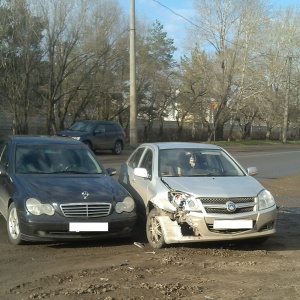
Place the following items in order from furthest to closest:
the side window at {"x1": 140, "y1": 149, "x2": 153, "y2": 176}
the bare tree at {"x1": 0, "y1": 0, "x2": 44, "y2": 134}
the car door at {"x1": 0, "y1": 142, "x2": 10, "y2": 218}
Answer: the bare tree at {"x1": 0, "y1": 0, "x2": 44, "y2": 134} → the side window at {"x1": 140, "y1": 149, "x2": 153, "y2": 176} → the car door at {"x1": 0, "y1": 142, "x2": 10, "y2": 218}

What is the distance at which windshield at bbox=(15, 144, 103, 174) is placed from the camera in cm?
768

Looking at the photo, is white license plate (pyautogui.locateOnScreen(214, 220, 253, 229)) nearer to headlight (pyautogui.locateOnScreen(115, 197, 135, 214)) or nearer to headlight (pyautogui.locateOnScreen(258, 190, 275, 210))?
headlight (pyautogui.locateOnScreen(258, 190, 275, 210))

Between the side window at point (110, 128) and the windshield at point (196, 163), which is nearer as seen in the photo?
the windshield at point (196, 163)

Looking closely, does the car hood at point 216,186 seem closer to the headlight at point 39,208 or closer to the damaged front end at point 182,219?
the damaged front end at point 182,219

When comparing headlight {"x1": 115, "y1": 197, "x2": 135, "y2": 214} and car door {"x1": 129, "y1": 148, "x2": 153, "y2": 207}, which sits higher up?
car door {"x1": 129, "y1": 148, "x2": 153, "y2": 207}

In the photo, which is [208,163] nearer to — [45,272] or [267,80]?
[45,272]

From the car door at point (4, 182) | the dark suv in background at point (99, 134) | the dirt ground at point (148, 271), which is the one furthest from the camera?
the dark suv in background at point (99, 134)

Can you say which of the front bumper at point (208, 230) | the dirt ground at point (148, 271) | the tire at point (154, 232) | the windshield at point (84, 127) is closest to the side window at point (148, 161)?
the tire at point (154, 232)

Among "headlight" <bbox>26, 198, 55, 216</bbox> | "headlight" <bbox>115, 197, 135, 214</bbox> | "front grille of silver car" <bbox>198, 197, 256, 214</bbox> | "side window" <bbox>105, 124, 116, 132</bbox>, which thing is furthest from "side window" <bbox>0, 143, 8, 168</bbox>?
"side window" <bbox>105, 124, 116, 132</bbox>

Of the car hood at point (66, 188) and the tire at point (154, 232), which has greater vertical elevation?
the car hood at point (66, 188)

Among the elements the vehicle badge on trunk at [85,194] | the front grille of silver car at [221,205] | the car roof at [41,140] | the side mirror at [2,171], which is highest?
the car roof at [41,140]

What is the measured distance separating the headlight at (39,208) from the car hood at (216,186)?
1.63 m

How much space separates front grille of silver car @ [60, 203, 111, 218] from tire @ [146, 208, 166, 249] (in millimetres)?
617

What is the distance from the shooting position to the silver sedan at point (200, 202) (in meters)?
6.45
